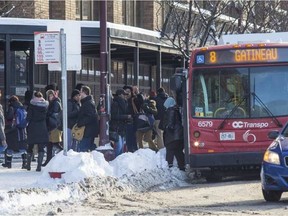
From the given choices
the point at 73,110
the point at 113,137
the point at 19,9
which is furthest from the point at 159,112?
the point at 19,9

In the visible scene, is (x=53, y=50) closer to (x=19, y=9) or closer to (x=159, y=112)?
(x=159, y=112)

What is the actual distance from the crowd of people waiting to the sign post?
344 cm

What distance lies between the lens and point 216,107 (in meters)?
17.3

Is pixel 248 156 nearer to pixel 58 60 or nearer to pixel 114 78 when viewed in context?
pixel 58 60

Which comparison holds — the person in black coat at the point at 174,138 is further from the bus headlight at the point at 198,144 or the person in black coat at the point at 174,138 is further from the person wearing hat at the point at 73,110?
the person wearing hat at the point at 73,110

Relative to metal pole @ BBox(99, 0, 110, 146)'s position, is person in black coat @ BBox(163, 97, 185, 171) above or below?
below

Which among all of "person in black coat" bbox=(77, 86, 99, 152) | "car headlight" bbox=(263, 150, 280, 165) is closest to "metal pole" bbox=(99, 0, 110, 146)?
"person in black coat" bbox=(77, 86, 99, 152)

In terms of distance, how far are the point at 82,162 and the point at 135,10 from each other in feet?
72.9

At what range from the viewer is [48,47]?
15172 millimetres

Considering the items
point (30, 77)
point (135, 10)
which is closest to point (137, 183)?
point (30, 77)

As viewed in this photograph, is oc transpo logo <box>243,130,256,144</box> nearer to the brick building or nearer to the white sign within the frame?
the white sign

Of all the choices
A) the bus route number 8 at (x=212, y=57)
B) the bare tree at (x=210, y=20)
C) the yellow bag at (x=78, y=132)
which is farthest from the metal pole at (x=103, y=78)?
the bare tree at (x=210, y=20)

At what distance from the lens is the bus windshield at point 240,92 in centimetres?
1719

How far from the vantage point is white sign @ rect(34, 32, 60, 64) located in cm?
1512
